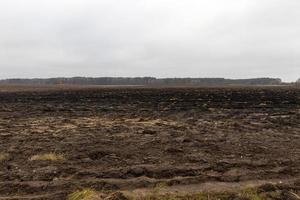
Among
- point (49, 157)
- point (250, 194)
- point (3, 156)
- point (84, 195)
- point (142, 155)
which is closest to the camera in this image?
point (84, 195)

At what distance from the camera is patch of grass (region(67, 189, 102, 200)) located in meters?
9.06

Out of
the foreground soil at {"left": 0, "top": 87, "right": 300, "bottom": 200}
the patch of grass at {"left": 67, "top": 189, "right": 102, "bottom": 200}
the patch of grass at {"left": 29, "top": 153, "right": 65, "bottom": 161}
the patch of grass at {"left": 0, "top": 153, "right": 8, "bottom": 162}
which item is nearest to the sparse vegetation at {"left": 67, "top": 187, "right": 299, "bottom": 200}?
the patch of grass at {"left": 67, "top": 189, "right": 102, "bottom": 200}

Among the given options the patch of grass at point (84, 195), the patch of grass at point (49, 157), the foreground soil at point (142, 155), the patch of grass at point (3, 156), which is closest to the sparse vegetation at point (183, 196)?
the patch of grass at point (84, 195)

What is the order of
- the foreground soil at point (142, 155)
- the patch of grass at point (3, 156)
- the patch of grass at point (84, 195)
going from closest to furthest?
the patch of grass at point (84, 195), the foreground soil at point (142, 155), the patch of grass at point (3, 156)

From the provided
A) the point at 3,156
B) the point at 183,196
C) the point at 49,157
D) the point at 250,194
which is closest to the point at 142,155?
the point at 49,157

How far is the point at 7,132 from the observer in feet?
64.4

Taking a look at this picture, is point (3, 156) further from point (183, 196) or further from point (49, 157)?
point (183, 196)

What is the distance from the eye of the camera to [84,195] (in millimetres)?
9203

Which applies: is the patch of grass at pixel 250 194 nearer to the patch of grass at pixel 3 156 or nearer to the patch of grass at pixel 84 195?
the patch of grass at pixel 84 195

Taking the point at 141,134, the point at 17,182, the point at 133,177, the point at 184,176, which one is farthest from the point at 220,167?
A: the point at 141,134

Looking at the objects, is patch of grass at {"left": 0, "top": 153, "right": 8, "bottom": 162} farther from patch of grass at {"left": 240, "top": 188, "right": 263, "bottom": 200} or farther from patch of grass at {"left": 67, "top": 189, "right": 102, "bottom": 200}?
patch of grass at {"left": 240, "top": 188, "right": 263, "bottom": 200}

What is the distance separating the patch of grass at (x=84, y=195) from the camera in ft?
29.7

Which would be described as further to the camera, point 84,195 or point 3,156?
point 3,156

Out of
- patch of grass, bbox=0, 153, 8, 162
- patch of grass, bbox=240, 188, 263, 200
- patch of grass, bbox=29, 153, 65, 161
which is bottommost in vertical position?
patch of grass, bbox=0, 153, 8, 162
